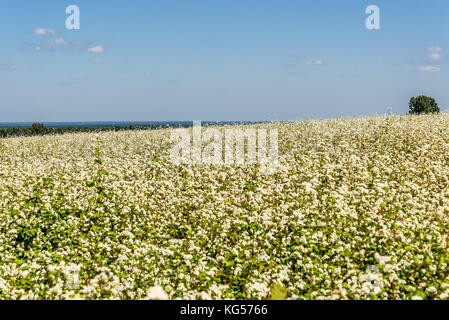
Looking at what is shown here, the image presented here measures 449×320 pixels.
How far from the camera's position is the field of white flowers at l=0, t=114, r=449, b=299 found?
652 centimetres

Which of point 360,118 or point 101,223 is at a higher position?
point 360,118

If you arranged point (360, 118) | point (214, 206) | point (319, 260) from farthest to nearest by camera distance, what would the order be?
1. point (360, 118)
2. point (214, 206)
3. point (319, 260)

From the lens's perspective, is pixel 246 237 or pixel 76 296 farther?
pixel 246 237

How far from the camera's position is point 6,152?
69.8 ft

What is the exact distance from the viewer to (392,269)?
19.6ft

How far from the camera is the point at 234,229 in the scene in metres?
9.43

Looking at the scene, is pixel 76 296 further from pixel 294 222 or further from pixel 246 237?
pixel 294 222

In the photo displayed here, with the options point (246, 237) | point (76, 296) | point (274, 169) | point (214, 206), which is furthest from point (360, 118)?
point (76, 296)

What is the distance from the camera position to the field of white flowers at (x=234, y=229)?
652 centimetres
